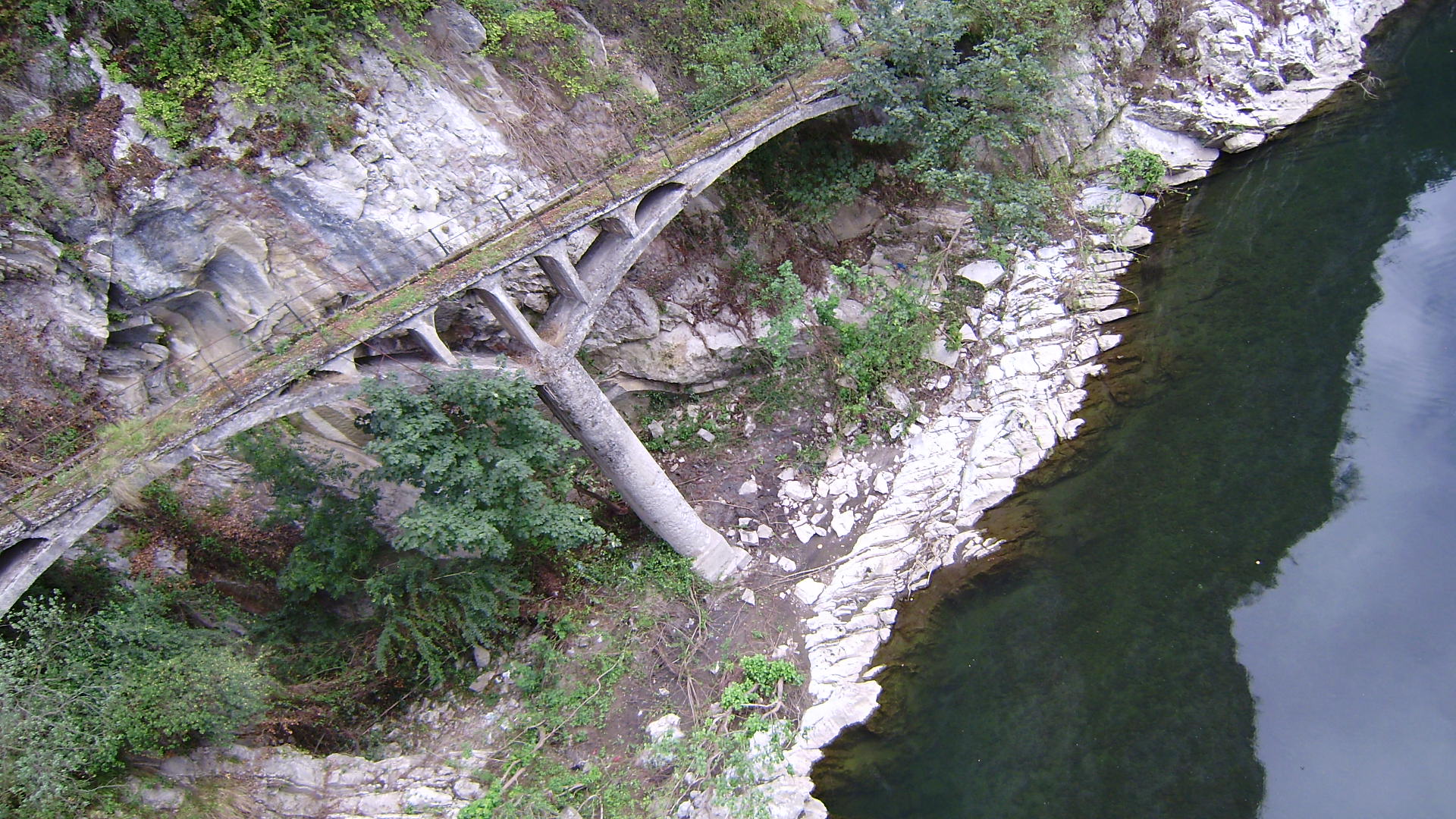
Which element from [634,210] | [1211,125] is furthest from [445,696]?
[1211,125]

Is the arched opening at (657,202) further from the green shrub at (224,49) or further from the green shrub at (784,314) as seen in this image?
the green shrub at (224,49)

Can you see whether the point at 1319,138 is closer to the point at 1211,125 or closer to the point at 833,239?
the point at 1211,125

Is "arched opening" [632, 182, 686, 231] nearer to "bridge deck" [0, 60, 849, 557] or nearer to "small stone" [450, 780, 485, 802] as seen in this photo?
"bridge deck" [0, 60, 849, 557]

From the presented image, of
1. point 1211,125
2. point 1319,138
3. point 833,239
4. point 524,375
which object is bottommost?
point 1319,138

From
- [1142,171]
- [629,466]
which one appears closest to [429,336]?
[629,466]

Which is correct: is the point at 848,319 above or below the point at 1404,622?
above

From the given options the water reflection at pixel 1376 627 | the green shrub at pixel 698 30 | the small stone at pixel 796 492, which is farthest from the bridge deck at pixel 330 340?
the water reflection at pixel 1376 627

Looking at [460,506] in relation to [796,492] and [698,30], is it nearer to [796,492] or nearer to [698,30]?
[796,492]
